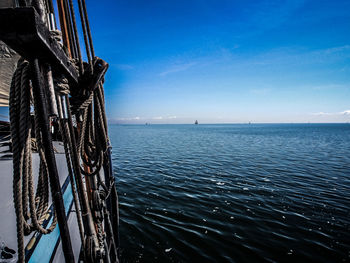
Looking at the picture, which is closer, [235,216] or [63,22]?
[63,22]

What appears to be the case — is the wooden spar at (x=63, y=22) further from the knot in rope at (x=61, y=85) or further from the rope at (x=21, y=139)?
the rope at (x=21, y=139)

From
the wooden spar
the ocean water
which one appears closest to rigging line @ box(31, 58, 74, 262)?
the wooden spar

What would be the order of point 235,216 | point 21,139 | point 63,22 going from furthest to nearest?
point 235,216 → point 63,22 → point 21,139

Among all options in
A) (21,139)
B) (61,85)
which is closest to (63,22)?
(61,85)

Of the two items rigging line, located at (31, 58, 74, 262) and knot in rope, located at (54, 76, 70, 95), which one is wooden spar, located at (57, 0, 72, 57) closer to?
knot in rope, located at (54, 76, 70, 95)

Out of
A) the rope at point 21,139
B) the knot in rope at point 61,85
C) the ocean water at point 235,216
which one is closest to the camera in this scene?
the rope at point 21,139

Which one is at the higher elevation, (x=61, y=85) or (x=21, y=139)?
(x=61, y=85)

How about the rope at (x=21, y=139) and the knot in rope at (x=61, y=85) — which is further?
the knot in rope at (x=61, y=85)

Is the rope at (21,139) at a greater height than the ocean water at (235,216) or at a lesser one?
greater

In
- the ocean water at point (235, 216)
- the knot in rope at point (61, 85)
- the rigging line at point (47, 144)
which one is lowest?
the ocean water at point (235, 216)

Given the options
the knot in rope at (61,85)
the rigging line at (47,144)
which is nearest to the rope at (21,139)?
the rigging line at (47,144)

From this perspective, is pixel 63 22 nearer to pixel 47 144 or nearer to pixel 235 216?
pixel 47 144

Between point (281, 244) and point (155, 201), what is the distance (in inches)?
213

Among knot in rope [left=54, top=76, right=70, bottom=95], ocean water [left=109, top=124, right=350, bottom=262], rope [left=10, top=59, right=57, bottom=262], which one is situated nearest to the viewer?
rope [left=10, top=59, right=57, bottom=262]
